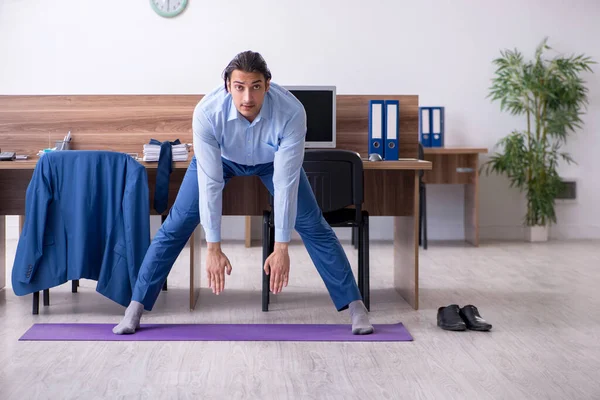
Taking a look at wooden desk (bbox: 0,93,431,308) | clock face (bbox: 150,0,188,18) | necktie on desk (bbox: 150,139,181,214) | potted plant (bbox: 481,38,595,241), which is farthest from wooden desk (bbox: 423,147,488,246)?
necktie on desk (bbox: 150,139,181,214)

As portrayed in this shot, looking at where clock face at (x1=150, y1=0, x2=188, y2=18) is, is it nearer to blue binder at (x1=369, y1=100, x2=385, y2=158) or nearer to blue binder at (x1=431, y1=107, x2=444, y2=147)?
blue binder at (x1=431, y1=107, x2=444, y2=147)

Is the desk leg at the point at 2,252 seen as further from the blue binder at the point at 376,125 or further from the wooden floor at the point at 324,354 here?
the blue binder at the point at 376,125

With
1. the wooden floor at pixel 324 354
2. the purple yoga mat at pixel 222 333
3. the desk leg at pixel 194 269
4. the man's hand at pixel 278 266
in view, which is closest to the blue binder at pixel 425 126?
the wooden floor at pixel 324 354

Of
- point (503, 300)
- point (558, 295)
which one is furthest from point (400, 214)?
point (558, 295)

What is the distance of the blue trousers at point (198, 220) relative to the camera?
2.86 metres

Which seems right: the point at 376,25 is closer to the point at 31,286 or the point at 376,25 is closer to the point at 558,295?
the point at 558,295

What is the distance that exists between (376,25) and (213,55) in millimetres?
1307

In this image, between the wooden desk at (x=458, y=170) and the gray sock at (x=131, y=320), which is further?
the wooden desk at (x=458, y=170)

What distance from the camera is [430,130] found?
568cm

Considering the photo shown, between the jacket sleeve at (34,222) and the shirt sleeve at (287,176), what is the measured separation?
1.12m

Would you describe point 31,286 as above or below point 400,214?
below

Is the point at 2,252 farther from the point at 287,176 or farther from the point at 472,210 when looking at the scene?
the point at 472,210

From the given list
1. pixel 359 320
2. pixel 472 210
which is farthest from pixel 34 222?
pixel 472 210

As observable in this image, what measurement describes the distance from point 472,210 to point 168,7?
9.35 feet
